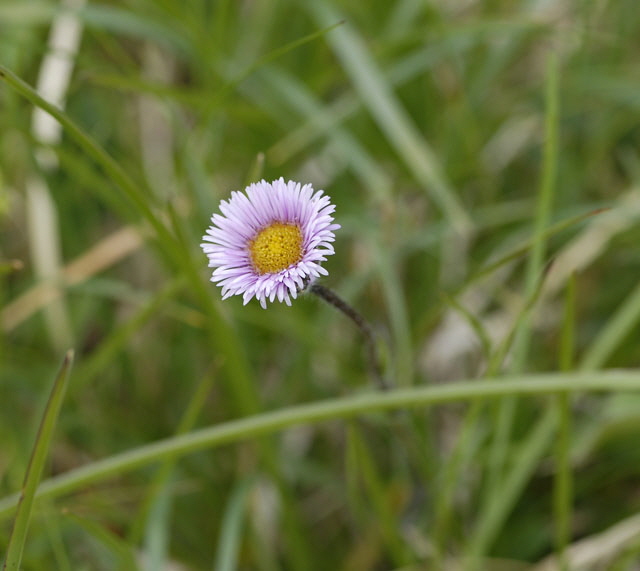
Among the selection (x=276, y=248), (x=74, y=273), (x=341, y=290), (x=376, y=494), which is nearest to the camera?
(x=276, y=248)

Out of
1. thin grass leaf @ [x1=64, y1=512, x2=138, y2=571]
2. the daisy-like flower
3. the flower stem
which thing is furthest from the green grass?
the daisy-like flower

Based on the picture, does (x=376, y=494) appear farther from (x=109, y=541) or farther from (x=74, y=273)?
(x=74, y=273)

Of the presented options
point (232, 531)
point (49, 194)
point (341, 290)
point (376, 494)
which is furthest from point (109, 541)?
point (49, 194)

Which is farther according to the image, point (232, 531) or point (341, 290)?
point (341, 290)

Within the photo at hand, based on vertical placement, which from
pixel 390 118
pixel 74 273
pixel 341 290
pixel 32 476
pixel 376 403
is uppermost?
pixel 390 118

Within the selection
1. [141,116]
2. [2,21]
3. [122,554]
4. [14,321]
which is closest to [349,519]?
[122,554]

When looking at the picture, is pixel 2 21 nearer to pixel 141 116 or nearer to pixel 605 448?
pixel 141 116

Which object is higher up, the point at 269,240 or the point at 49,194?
the point at 49,194

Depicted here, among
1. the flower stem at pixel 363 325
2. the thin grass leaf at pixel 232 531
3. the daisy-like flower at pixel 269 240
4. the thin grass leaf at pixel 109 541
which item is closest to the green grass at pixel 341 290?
the thin grass leaf at pixel 232 531
